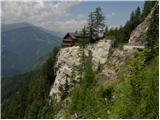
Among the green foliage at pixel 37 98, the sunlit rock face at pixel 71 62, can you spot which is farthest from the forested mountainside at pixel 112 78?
the green foliage at pixel 37 98

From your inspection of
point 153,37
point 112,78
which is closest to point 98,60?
point 112,78

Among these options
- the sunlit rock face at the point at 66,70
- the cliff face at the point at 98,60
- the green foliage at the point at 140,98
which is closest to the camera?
the green foliage at the point at 140,98

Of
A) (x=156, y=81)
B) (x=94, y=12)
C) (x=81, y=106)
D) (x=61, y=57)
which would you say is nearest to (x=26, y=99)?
(x=61, y=57)

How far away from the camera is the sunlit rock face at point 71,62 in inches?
2904

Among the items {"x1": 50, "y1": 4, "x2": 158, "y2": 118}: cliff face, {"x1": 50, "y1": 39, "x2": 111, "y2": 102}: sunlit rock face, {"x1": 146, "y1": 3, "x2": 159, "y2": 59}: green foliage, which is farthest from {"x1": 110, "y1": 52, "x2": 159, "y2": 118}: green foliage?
{"x1": 50, "y1": 39, "x2": 111, "y2": 102}: sunlit rock face

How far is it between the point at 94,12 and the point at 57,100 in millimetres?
22007

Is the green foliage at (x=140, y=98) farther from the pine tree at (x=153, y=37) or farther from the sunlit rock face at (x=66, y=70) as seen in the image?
the sunlit rock face at (x=66, y=70)

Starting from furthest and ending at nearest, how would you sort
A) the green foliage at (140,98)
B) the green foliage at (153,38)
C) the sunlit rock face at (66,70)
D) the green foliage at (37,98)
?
1. the green foliage at (37,98)
2. the sunlit rock face at (66,70)
3. the green foliage at (153,38)
4. the green foliage at (140,98)

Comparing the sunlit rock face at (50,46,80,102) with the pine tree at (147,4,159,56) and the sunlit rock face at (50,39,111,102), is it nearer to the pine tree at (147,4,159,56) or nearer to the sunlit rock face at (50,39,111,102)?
the sunlit rock face at (50,39,111,102)

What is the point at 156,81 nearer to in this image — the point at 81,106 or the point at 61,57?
the point at 81,106

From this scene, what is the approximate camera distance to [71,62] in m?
79.9

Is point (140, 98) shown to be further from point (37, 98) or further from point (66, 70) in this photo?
point (37, 98)

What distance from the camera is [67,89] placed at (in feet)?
256

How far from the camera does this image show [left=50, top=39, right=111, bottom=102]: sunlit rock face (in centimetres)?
7375
